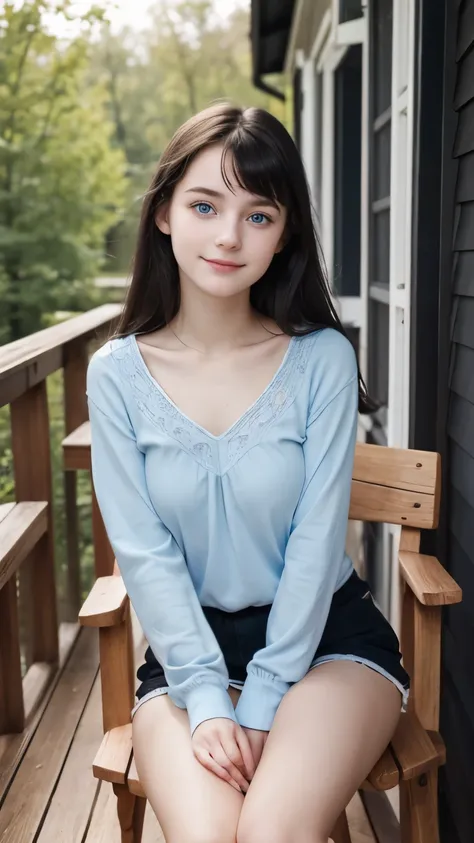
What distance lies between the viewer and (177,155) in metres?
1.51

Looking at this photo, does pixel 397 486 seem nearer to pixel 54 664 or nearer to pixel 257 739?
pixel 257 739

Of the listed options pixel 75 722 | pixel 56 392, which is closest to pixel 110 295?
pixel 56 392

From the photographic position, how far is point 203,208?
149cm

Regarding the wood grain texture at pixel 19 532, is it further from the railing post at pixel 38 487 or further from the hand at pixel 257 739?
the hand at pixel 257 739

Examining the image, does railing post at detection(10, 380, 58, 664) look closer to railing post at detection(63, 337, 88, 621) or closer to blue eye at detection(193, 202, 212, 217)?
railing post at detection(63, 337, 88, 621)

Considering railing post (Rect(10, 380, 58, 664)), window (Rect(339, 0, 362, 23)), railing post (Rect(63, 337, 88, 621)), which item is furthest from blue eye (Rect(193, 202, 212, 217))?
window (Rect(339, 0, 362, 23))

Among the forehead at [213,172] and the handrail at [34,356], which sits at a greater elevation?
the forehead at [213,172]

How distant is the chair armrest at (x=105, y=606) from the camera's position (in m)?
1.53

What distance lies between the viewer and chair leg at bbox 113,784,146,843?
59.1 inches

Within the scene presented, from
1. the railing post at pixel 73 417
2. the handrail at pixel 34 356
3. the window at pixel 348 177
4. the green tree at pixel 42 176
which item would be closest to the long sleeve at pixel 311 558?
the handrail at pixel 34 356

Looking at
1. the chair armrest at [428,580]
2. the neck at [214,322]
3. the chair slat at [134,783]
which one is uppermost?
the neck at [214,322]

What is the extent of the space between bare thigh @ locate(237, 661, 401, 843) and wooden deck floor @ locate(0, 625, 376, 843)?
69 centimetres

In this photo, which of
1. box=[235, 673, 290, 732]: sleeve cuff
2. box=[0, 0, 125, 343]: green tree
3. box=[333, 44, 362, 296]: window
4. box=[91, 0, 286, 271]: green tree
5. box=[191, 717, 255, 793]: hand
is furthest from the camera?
box=[91, 0, 286, 271]: green tree

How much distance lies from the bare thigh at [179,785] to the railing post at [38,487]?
131 cm
